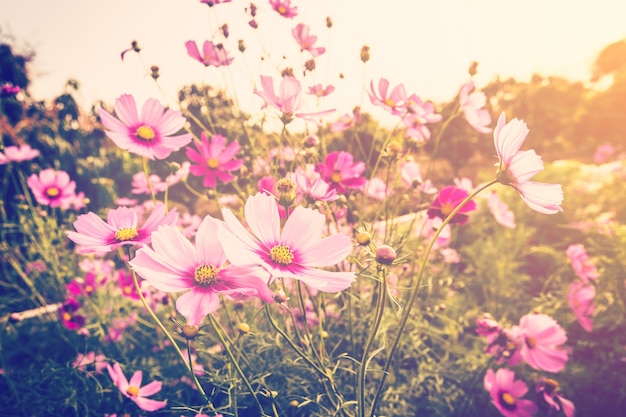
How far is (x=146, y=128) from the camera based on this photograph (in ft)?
2.26

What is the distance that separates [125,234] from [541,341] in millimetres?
965

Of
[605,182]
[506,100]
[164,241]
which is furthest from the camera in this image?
[506,100]

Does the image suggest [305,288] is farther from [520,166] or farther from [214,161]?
[520,166]

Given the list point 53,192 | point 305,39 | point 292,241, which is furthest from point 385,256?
point 53,192

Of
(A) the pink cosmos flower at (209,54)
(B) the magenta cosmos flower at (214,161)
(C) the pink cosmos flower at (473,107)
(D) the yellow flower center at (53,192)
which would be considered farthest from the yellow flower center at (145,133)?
(D) the yellow flower center at (53,192)

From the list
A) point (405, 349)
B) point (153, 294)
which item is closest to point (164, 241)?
point (405, 349)

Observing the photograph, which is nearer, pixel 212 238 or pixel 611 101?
pixel 212 238

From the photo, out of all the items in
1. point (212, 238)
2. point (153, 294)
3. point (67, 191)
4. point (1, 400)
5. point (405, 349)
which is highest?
point (212, 238)

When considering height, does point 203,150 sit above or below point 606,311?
above

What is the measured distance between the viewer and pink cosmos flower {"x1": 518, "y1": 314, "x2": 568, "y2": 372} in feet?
3.03

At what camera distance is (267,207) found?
49 cm

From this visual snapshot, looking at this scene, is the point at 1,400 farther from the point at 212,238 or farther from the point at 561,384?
the point at 561,384

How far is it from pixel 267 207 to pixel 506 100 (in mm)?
6367

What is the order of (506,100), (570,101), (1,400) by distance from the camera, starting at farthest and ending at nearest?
(570,101)
(506,100)
(1,400)
